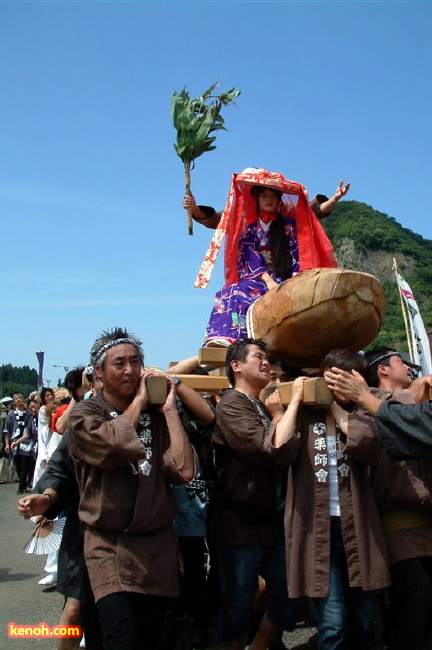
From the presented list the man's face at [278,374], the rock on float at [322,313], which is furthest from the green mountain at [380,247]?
the rock on float at [322,313]

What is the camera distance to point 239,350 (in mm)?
4152

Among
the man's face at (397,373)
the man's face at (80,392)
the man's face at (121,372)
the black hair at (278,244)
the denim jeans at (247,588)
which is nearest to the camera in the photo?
the man's face at (121,372)

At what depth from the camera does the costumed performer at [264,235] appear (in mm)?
5184

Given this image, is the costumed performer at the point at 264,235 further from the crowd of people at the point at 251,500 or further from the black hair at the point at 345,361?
the black hair at the point at 345,361

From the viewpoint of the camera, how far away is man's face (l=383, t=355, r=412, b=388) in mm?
4230

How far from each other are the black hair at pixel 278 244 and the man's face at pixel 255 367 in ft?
4.30

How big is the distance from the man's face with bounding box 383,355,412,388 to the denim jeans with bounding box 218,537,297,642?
45.5 inches

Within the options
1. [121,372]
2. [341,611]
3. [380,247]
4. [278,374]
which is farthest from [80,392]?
[380,247]

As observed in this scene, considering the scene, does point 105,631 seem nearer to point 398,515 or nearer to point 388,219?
point 398,515

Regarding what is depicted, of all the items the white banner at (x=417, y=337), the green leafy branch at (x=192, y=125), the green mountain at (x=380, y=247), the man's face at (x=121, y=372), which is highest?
the green mountain at (x=380, y=247)

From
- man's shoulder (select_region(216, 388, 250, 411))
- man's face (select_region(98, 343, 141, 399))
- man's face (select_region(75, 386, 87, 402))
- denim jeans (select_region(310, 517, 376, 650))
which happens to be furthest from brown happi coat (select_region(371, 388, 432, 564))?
man's face (select_region(75, 386, 87, 402))

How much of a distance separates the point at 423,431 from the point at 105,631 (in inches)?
65.7

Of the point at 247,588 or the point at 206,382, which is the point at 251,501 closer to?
the point at 247,588

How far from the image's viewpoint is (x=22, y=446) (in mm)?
13922
